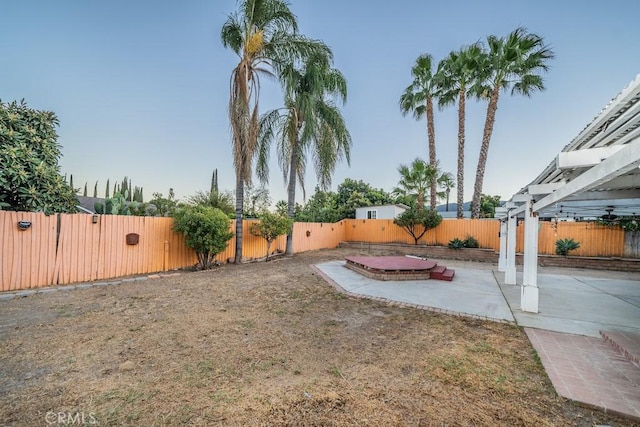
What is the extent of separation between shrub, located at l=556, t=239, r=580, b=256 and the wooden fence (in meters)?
0.70

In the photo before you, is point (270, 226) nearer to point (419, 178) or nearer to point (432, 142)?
point (419, 178)

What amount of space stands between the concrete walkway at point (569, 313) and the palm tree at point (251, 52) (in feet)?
15.9

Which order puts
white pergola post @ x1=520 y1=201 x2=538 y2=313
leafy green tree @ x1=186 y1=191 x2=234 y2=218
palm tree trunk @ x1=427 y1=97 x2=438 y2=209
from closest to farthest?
white pergola post @ x1=520 y1=201 x2=538 y2=313 < leafy green tree @ x1=186 y1=191 x2=234 y2=218 < palm tree trunk @ x1=427 y1=97 x2=438 y2=209

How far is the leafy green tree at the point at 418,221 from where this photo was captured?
46.6 ft

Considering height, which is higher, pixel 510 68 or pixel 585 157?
pixel 510 68

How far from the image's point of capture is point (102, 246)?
21.5ft

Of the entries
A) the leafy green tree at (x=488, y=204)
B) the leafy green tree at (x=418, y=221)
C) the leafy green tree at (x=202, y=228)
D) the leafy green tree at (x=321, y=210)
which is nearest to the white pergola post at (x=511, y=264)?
the leafy green tree at (x=418, y=221)

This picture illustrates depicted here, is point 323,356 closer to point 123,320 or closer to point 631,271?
point 123,320

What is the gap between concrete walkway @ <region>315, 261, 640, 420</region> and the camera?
2406mm

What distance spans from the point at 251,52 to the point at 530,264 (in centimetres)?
961

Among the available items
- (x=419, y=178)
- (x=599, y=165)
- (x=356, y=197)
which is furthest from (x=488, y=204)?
(x=599, y=165)

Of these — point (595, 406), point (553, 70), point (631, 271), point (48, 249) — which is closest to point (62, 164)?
point (48, 249)

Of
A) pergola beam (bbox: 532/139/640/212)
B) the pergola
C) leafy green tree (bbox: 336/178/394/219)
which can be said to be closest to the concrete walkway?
the pergola

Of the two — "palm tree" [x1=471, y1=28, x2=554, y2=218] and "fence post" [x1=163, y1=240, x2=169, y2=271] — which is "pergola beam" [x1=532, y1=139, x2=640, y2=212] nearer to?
"fence post" [x1=163, y1=240, x2=169, y2=271]
